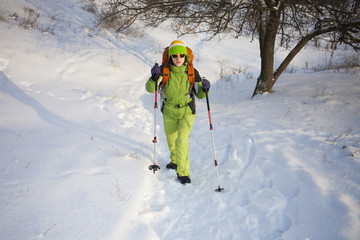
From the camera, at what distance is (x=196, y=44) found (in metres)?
15.8

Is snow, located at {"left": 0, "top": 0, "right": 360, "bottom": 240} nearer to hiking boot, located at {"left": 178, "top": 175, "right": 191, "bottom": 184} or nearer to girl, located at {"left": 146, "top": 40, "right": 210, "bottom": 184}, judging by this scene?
hiking boot, located at {"left": 178, "top": 175, "right": 191, "bottom": 184}

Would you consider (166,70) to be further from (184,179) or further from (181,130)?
(184,179)

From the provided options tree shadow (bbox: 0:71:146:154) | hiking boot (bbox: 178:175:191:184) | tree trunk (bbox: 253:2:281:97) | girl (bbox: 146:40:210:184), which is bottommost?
hiking boot (bbox: 178:175:191:184)

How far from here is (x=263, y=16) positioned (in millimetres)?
5434

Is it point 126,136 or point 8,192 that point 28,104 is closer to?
point 126,136

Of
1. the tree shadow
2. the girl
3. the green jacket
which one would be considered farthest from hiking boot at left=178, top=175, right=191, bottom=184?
the tree shadow

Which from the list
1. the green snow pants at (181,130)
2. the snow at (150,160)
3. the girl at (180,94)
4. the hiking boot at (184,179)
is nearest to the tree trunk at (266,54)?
the snow at (150,160)

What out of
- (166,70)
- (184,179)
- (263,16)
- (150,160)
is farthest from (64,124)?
(263,16)

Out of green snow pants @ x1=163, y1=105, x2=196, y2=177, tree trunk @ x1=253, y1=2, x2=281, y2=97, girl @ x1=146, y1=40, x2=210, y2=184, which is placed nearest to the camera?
girl @ x1=146, y1=40, x2=210, y2=184

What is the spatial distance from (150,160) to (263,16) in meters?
4.95

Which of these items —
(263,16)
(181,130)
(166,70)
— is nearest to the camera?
(166,70)

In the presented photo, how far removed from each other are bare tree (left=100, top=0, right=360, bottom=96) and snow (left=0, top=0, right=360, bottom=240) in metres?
1.47

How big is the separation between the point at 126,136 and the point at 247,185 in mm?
2871

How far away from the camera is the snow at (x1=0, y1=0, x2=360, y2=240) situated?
2.33m
